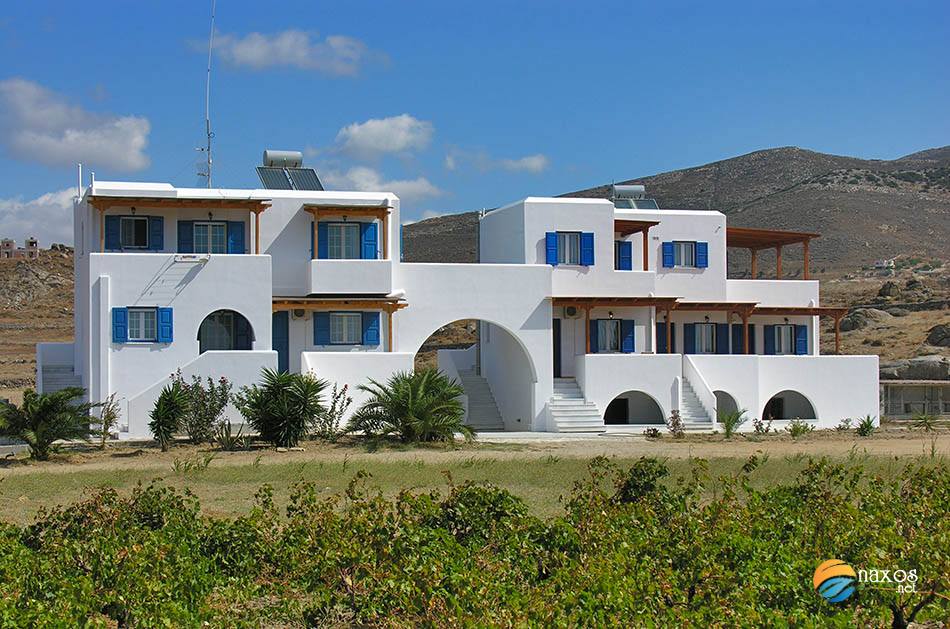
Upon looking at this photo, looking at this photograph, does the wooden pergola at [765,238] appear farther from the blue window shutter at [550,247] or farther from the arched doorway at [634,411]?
the blue window shutter at [550,247]

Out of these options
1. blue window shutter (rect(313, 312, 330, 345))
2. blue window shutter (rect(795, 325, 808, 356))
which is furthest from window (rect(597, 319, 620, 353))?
blue window shutter (rect(313, 312, 330, 345))

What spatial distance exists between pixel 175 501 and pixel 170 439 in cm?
1261

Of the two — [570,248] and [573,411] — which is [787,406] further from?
[570,248]

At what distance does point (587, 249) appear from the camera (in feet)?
111

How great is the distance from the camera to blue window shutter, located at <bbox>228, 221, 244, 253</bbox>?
30672 millimetres

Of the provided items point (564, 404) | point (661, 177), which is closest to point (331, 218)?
point (564, 404)

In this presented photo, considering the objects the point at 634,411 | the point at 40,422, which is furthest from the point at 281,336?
the point at 634,411

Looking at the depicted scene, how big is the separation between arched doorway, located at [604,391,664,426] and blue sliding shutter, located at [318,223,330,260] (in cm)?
961

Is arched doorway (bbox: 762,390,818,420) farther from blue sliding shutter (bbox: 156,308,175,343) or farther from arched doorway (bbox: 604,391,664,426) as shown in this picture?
blue sliding shutter (bbox: 156,308,175,343)

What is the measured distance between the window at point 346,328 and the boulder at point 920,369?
24380 mm

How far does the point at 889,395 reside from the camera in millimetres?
39062

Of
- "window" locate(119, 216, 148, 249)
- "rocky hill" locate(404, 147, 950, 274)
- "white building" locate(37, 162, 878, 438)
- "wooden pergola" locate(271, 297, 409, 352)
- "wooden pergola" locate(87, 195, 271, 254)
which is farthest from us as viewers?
"rocky hill" locate(404, 147, 950, 274)

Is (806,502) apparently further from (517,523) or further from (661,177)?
(661,177)

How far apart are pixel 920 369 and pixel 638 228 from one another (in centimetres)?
1686
